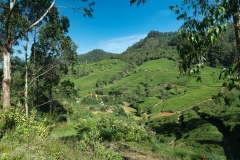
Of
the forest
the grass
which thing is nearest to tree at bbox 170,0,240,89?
the forest

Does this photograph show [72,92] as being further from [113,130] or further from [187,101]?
[187,101]

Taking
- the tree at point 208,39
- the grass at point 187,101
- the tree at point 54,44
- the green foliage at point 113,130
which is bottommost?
the grass at point 187,101

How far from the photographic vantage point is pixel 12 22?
7.70 metres

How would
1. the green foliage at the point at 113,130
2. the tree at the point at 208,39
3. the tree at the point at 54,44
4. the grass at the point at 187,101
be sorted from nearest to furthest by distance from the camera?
the tree at the point at 208,39 → the green foliage at the point at 113,130 → the tree at the point at 54,44 → the grass at the point at 187,101

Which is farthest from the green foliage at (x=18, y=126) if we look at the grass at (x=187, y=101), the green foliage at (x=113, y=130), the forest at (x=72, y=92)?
the grass at (x=187, y=101)

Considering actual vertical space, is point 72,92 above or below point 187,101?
above

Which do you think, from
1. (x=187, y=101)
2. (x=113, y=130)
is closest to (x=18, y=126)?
(x=113, y=130)

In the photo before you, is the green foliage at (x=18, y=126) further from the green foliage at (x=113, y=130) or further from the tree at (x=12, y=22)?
the green foliage at (x=113, y=130)

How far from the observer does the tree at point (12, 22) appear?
6727mm

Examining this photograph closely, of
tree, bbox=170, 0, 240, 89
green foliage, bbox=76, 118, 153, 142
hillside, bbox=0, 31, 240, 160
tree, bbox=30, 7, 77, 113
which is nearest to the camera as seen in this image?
tree, bbox=170, 0, 240, 89

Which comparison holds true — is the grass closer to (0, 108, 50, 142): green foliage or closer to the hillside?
the hillside

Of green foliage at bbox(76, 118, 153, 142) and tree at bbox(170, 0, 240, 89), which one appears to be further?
green foliage at bbox(76, 118, 153, 142)

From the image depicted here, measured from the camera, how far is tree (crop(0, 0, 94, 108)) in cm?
673

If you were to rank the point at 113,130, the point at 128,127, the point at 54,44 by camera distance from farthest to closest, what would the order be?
the point at 54,44 < the point at 128,127 < the point at 113,130
